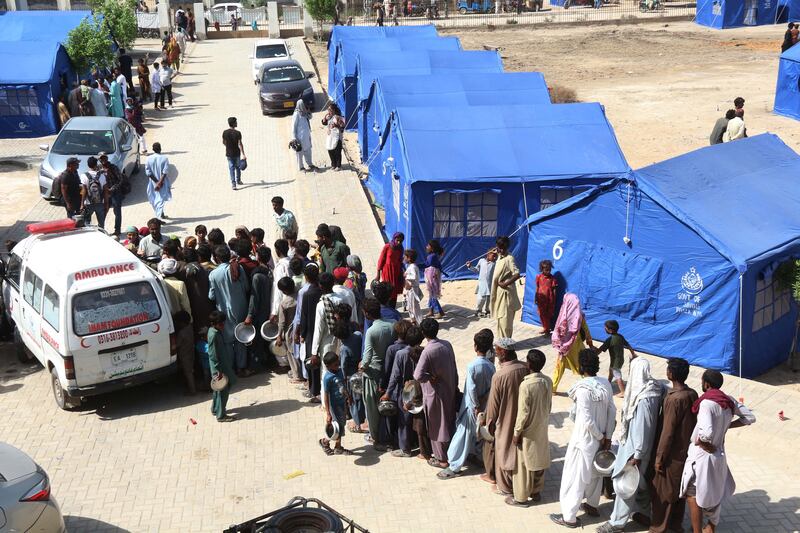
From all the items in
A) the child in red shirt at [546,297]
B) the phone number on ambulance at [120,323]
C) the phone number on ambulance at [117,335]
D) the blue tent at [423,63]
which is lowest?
the child in red shirt at [546,297]

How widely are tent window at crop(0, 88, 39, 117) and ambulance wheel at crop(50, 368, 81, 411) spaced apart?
16.6 metres

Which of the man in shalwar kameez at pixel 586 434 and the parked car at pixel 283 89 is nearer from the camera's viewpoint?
the man in shalwar kameez at pixel 586 434

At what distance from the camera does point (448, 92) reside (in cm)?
1902

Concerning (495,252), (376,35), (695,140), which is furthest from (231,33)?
(495,252)

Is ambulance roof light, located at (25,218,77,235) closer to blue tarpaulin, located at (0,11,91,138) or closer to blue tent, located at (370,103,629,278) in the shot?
blue tent, located at (370,103,629,278)

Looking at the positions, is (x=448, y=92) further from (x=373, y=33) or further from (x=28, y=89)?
(x=28, y=89)

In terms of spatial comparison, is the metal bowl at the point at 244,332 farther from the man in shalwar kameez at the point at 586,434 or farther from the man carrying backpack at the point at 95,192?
the man carrying backpack at the point at 95,192

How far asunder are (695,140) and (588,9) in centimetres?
3153

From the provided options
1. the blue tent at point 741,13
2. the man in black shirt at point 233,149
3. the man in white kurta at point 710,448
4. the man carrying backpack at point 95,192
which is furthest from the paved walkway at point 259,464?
the blue tent at point 741,13

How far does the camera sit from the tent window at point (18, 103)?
80.4ft

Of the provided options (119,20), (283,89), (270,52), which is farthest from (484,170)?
(119,20)

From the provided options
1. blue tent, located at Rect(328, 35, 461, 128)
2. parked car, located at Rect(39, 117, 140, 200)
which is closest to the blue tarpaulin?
parked car, located at Rect(39, 117, 140, 200)

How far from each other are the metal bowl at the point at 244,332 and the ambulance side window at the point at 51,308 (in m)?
2.05

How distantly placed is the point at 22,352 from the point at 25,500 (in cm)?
524
